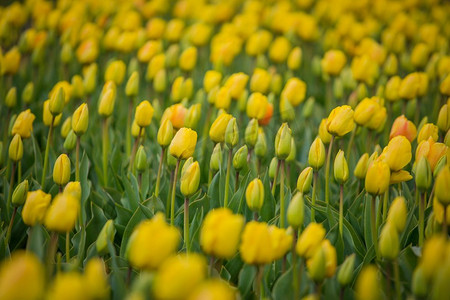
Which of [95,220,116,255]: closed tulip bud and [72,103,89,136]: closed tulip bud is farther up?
[72,103,89,136]: closed tulip bud

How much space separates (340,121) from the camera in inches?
Result: 69.6

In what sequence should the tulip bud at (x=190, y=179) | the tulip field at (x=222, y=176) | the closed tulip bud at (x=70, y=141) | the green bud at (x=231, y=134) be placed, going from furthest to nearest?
1. the closed tulip bud at (x=70, y=141)
2. the green bud at (x=231, y=134)
3. the tulip bud at (x=190, y=179)
4. the tulip field at (x=222, y=176)

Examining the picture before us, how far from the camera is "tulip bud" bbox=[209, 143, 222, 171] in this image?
1867 millimetres

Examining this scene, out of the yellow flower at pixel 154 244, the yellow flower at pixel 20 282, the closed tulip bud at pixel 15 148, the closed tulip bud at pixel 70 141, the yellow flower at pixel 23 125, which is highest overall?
the yellow flower at pixel 20 282

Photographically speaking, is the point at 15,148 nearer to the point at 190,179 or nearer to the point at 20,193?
the point at 20,193

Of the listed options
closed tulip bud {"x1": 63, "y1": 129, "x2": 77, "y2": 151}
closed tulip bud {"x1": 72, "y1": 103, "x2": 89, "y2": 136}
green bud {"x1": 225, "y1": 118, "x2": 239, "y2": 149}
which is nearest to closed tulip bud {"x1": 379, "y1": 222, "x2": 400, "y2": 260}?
green bud {"x1": 225, "y1": 118, "x2": 239, "y2": 149}

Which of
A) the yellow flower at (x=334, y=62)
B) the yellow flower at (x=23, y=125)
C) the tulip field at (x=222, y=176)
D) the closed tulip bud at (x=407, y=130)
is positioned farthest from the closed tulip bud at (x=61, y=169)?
the yellow flower at (x=334, y=62)

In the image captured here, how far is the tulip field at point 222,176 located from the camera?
1097 millimetres

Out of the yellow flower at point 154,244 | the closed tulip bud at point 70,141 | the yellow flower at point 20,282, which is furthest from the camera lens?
the closed tulip bud at point 70,141

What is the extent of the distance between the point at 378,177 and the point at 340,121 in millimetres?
377

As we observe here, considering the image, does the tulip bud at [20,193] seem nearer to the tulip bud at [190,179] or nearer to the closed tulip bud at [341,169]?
the tulip bud at [190,179]

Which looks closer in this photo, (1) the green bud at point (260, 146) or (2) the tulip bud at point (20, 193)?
(2) the tulip bud at point (20, 193)

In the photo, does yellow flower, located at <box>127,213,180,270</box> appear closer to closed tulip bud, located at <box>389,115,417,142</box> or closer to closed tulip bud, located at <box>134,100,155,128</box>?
closed tulip bud, located at <box>134,100,155,128</box>

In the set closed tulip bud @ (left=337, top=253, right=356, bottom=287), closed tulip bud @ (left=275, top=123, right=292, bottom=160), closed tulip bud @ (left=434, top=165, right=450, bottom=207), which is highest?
closed tulip bud @ (left=434, top=165, right=450, bottom=207)
